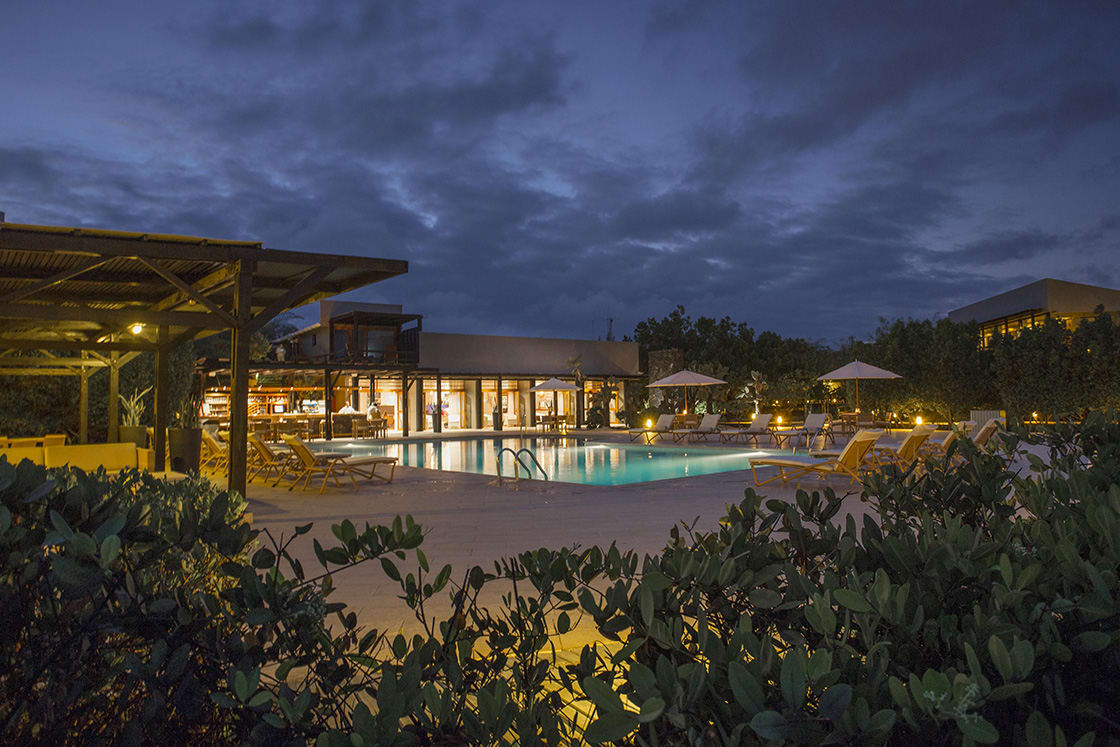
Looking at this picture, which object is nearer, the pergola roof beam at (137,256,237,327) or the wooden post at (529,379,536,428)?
the pergola roof beam at (137,256,237,327)

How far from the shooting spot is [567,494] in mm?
8781

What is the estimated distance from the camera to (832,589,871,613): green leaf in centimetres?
93

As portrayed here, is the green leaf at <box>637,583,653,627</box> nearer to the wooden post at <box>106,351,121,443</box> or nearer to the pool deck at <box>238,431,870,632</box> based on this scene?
the pool deck at <box>238,431,870,632</box>

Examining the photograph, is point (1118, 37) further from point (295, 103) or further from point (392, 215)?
point (392, 215)

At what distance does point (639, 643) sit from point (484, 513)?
6.54 m

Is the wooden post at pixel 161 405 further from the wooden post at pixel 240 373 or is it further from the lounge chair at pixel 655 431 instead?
the lounge chair at pixel 655 431

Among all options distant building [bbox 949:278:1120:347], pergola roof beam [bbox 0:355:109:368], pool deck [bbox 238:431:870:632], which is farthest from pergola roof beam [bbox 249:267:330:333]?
distant building [bbox 949:278:1120:347]

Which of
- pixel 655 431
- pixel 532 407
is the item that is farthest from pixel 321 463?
pixel 532 407

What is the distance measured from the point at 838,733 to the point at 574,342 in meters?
30.7

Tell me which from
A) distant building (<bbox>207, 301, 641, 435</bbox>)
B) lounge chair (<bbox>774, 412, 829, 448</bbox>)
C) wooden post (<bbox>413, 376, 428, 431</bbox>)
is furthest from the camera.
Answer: wooden post (<bbox>413, 376, 428, 431</bbox>)

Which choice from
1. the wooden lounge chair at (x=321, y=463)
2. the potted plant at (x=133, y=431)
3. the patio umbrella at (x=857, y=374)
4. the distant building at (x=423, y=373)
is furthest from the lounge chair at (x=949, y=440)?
the distant building at (x=423, y=373)

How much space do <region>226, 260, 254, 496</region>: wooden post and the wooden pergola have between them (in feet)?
0.04

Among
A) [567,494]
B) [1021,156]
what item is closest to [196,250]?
[567,494]

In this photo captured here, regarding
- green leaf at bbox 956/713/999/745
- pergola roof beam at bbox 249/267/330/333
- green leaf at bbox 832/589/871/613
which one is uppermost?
pergola roof beam at bbox 249/267/330/333
